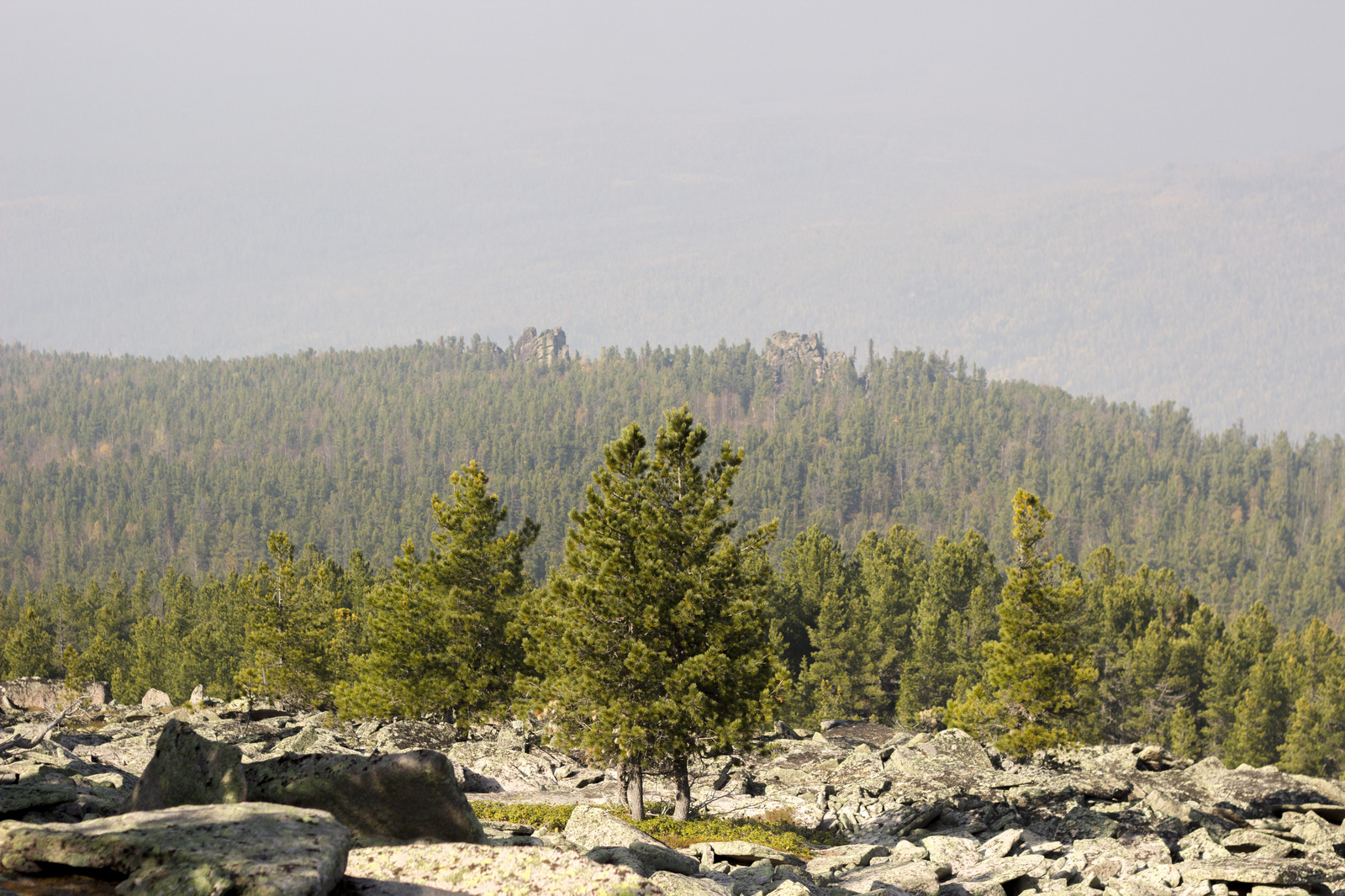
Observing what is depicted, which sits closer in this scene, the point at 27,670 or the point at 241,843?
the point at 241,843

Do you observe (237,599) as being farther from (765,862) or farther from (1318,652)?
(1318,652)

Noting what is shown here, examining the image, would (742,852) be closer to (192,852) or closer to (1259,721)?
(192,852)

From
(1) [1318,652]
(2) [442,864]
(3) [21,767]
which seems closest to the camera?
(2) [442,864]

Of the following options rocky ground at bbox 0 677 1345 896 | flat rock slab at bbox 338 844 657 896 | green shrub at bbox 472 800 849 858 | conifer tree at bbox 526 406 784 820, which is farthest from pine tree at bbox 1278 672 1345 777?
flat rock slab at bbox 338 844 657 896

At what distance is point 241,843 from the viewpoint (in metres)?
9.84

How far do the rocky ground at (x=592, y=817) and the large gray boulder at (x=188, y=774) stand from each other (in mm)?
28

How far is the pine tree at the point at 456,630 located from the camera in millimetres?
37594

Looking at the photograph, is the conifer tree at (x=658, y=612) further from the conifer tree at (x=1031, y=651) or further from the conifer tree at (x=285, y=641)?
the conifer tree at (x=285, y=641)

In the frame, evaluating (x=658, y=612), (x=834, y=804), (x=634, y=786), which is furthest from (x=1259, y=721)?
(x=658, y=612)

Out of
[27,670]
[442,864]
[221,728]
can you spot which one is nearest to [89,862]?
[442,864]

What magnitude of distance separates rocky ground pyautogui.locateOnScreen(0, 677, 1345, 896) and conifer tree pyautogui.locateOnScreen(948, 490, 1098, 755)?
1786 mm

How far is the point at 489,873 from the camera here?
10938 millimetres

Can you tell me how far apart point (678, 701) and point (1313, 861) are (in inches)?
572

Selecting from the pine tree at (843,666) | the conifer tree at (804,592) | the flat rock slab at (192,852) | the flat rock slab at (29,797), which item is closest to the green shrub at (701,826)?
the flat rock slab at (29,797)
